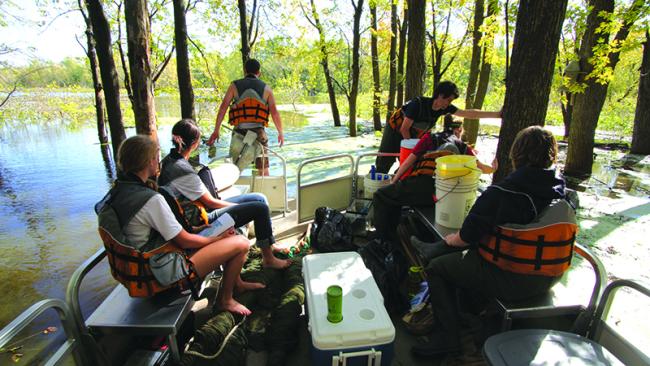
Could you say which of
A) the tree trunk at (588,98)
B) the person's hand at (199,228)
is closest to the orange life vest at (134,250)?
the person's hand at (199,228)

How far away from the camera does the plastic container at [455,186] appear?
8.07 ft

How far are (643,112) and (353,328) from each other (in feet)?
38.6

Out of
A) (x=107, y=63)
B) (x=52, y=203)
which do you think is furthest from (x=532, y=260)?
(x=52, y=203)

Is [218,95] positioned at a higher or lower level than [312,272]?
higher

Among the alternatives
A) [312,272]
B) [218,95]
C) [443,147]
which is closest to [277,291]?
[312,272]

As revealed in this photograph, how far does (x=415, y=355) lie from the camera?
2.11m

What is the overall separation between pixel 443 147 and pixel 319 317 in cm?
183

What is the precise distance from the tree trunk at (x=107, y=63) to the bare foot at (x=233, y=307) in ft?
10.7

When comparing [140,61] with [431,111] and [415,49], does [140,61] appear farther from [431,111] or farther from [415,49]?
[415,49]

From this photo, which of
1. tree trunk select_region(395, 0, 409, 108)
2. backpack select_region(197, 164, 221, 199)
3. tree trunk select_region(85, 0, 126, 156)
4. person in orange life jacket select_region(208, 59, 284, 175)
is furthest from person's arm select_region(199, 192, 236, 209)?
tree trunk select_region(395, 0, 409, 108)

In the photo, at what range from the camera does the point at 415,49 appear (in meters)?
5.78

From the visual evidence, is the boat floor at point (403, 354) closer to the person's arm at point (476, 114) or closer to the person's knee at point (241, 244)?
the person's knee at point (241, 244)

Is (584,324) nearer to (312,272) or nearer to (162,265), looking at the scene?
(312,272)

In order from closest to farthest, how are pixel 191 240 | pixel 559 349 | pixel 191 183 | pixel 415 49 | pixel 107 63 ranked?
pixel 559 349 < pixel 191 240 < pixel 191 183 < pixel 107 63 < pixel 415 49
